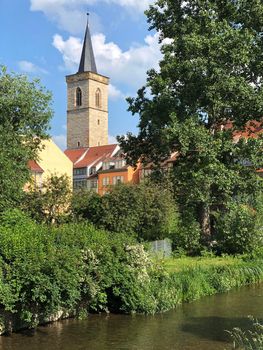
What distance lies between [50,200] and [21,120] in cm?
729

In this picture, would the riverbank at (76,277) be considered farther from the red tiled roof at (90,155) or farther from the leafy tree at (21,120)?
the red tiled roof at (90,155)

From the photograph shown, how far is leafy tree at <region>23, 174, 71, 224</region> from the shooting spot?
29.8 m

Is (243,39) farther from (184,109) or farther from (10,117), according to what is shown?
(10,117)

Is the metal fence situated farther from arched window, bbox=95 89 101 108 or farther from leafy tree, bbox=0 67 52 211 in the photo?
arched window, bbox=95 89 101 108

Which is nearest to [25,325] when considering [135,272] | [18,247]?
[18,247]

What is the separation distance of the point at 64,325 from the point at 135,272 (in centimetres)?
271

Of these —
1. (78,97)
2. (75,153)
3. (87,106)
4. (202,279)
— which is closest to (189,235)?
(202,279)

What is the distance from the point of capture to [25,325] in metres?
14.3

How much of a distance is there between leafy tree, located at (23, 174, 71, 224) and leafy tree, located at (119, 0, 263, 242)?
6022 mm

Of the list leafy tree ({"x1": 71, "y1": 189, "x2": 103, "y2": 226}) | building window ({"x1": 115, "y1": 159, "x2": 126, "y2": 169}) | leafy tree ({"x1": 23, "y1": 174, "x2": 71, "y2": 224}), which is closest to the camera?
leafy tree ({"x1": 23, "y1": 174, "x2": 71, "y2": 224})

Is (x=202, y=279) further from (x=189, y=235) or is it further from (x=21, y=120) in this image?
(x=21, y=120)

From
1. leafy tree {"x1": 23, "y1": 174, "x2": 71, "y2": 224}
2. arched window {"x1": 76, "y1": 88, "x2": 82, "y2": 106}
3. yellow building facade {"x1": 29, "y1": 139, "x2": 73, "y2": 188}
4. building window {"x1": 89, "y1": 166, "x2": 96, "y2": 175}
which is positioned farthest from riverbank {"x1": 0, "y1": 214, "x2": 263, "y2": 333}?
arched window {"x1": 76, "y1": 88, "x2": 82, "y2": 106}

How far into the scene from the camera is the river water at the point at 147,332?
12.9 meters

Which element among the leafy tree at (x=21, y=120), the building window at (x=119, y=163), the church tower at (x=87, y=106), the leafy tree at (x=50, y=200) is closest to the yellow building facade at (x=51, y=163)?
the building window at (x=119, y=163)
